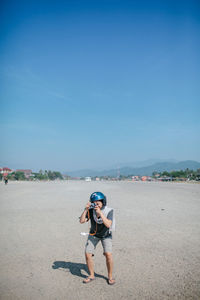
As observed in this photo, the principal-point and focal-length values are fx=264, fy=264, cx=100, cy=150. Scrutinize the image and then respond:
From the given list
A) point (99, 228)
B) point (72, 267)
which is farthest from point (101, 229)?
point (72, 267)

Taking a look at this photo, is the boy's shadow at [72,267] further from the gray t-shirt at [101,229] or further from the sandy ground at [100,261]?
the gray t-shirt at [101,229]

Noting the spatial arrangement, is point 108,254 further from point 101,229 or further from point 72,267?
point 72,267

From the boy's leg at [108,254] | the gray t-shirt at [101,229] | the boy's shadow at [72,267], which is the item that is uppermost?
the gray t-shirt at [101,229]

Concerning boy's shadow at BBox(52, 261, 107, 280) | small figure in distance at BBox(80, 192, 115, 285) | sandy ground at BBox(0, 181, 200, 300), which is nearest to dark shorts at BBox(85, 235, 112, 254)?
small figure in distance at BBox(80, 192, 115, 285)

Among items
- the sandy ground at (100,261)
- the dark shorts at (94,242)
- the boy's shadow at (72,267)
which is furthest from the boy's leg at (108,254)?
the boy's shadow at (72,267)

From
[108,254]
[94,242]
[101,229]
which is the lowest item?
[108,254]

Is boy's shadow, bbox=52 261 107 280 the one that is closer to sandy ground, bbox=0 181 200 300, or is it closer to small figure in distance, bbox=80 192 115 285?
sandy ground, bbox=0 181 200 300

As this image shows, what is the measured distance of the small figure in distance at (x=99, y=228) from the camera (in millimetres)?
4012

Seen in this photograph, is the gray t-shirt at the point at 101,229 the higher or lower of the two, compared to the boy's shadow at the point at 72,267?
higher

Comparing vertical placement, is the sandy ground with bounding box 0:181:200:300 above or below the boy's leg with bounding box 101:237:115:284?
below

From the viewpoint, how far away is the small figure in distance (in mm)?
4012

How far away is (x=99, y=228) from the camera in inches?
162

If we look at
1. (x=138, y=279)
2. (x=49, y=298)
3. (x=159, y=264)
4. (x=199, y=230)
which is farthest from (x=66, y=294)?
(x=199, y=230)

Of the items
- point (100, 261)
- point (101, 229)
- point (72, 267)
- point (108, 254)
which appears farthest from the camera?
point (100, 261)
